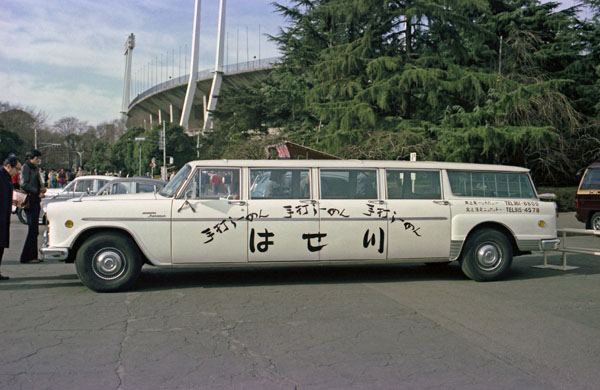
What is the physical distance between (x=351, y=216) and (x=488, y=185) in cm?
234

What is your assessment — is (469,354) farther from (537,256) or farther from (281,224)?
(537,256)

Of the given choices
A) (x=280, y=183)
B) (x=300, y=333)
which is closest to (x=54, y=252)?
(x=280, y=183)

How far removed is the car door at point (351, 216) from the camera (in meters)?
7.52

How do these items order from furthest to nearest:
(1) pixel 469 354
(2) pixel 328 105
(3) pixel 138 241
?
(2) pixel 328 105, (3) pixel 138 241, (1) pixel 469 354

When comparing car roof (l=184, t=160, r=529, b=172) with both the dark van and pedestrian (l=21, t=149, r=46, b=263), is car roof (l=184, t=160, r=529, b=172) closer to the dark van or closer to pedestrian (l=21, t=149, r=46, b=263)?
pedestrian (l=21, t=149, r=46, b=263)

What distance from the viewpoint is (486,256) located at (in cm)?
807

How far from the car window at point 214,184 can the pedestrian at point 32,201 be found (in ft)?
12.0

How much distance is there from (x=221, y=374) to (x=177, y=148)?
6936cm

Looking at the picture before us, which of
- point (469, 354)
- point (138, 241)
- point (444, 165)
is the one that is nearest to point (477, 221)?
point (444, 165)

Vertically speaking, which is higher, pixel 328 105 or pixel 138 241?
pixel 328 105

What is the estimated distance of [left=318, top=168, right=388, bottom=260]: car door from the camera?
752 cm

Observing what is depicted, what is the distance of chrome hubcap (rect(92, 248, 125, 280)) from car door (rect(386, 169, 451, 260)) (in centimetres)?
377

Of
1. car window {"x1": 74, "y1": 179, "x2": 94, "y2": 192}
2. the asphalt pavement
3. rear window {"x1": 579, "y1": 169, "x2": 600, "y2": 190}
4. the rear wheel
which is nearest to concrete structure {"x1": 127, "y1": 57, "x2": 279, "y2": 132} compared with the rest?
car window {"x1": 74, "y1": 179, "x2": 94, "y2": 192}

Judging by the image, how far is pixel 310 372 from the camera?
13.7 ft
